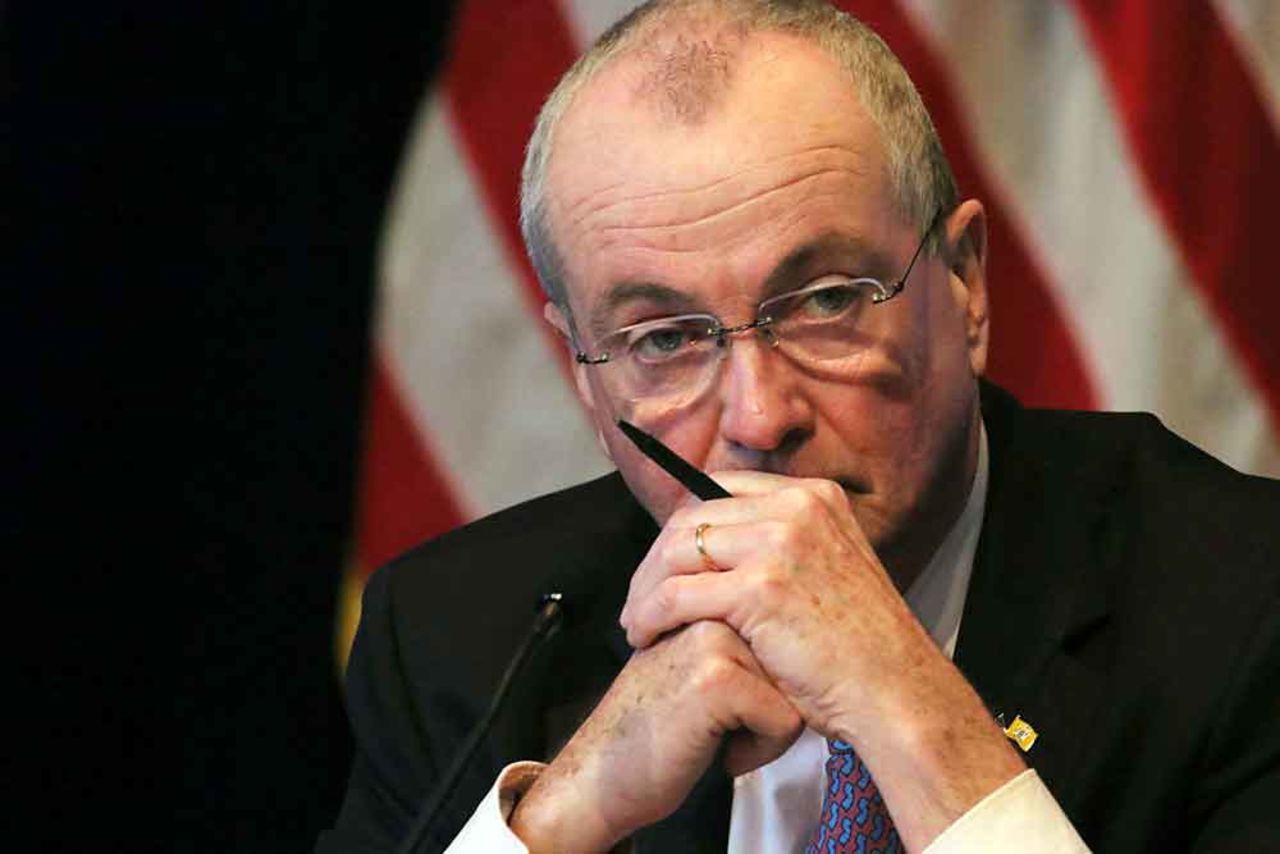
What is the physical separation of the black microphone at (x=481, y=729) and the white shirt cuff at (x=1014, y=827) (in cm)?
50

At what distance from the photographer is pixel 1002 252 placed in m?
3.84

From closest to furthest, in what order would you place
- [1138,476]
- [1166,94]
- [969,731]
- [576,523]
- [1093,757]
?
[969,731] < [1093,757] < [1138,476] < [576,523] < [1166,94]

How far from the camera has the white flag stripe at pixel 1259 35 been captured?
3732 millimetres

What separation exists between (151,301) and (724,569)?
1904 mm

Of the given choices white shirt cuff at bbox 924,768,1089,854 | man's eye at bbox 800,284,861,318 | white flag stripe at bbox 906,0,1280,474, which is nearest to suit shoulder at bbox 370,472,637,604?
man's eye at bbox 800,284,861,318

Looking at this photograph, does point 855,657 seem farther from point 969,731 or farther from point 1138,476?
point 1138,476

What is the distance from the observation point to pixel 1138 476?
286 centimetres

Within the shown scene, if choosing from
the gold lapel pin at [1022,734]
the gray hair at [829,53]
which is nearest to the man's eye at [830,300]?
the gray hair at [829,53]

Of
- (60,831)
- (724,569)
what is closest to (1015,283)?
(724,569)

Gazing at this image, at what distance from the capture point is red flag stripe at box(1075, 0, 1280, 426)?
3756mm

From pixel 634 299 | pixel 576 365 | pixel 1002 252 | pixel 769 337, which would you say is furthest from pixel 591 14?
pixel 769 337

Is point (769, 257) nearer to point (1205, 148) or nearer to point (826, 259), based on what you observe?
point (826, 259)

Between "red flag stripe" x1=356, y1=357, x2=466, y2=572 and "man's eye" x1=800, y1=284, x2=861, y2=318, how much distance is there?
1.57m

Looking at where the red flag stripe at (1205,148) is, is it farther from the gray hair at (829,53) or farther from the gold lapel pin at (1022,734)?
the gold lapel pin at (1022,734)
